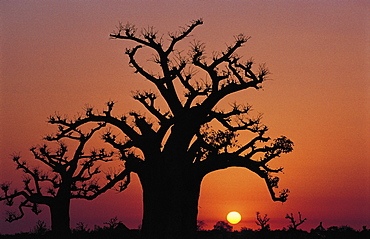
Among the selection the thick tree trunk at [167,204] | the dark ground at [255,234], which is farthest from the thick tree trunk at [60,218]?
the thick tree trunk at [167,204]

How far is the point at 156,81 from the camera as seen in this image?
2380 cm

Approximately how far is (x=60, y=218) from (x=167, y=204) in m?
9.40

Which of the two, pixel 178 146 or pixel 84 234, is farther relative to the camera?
pixel 84 234

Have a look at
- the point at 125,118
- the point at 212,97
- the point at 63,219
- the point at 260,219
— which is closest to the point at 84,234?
the point at 63,219

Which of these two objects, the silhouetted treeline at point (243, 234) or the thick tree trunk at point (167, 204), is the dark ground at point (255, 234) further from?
the thick tree trunk at point (167, 204)

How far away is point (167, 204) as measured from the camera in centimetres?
2320

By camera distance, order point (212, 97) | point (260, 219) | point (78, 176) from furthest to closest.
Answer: point (78, 176), point (260, 219), point (212, 97)

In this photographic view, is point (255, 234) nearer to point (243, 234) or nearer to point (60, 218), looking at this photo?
point (243, 234)

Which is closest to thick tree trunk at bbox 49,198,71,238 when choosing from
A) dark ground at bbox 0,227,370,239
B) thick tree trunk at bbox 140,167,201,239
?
dark ground at bbox 0,227,370,239

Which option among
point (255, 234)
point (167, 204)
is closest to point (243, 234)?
point (255, 234)

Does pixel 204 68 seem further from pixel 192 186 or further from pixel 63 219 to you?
pixel 63 219

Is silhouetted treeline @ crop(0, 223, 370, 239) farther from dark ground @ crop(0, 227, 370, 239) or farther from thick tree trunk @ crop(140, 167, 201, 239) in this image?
thick tree trunk @ crop(140, 167, 201, 239)

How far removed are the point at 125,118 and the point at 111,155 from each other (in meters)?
9.41

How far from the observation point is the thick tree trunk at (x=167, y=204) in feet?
75.8
